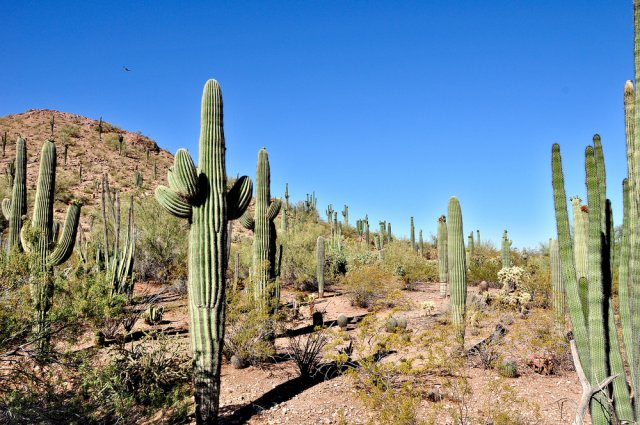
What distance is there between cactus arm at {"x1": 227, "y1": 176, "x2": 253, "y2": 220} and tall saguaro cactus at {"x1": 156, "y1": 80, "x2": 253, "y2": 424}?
61 mm

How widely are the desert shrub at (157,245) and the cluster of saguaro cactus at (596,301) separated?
15.5 meters

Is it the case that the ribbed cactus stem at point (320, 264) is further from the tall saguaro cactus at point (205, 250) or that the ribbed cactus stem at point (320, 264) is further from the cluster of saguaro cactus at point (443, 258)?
the tall saguaro cactus at point (205, 250)

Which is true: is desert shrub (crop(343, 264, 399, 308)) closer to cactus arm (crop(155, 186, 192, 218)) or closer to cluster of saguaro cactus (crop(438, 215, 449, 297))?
cluster of saguaro cactus (crop(438, 215, 449, 297))

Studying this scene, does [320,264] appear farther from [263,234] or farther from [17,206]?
[17,206]

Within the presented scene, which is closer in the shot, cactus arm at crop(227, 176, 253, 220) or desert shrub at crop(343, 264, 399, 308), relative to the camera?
cactus arm at crop(227, 176, 253, 220)

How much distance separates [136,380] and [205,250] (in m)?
2.36

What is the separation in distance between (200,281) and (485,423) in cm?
398

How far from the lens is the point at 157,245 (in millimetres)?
18203

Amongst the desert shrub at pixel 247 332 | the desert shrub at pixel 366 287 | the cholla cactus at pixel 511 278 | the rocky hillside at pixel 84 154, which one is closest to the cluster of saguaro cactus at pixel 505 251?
the cholla cactus at pixel 511 278

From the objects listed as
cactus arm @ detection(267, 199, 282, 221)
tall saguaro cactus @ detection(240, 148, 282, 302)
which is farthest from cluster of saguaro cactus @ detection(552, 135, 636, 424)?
cactus arm @ detection(267, 199, 282, 221)

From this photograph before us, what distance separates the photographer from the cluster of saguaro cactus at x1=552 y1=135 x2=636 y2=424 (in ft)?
12.3

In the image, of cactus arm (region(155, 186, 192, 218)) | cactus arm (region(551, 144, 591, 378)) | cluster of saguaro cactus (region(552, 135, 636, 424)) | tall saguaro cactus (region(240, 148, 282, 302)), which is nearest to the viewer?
cluster of saguaro cactus (region(552, 135, 636, 424))

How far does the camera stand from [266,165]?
10602mm

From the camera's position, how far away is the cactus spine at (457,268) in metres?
9.53
